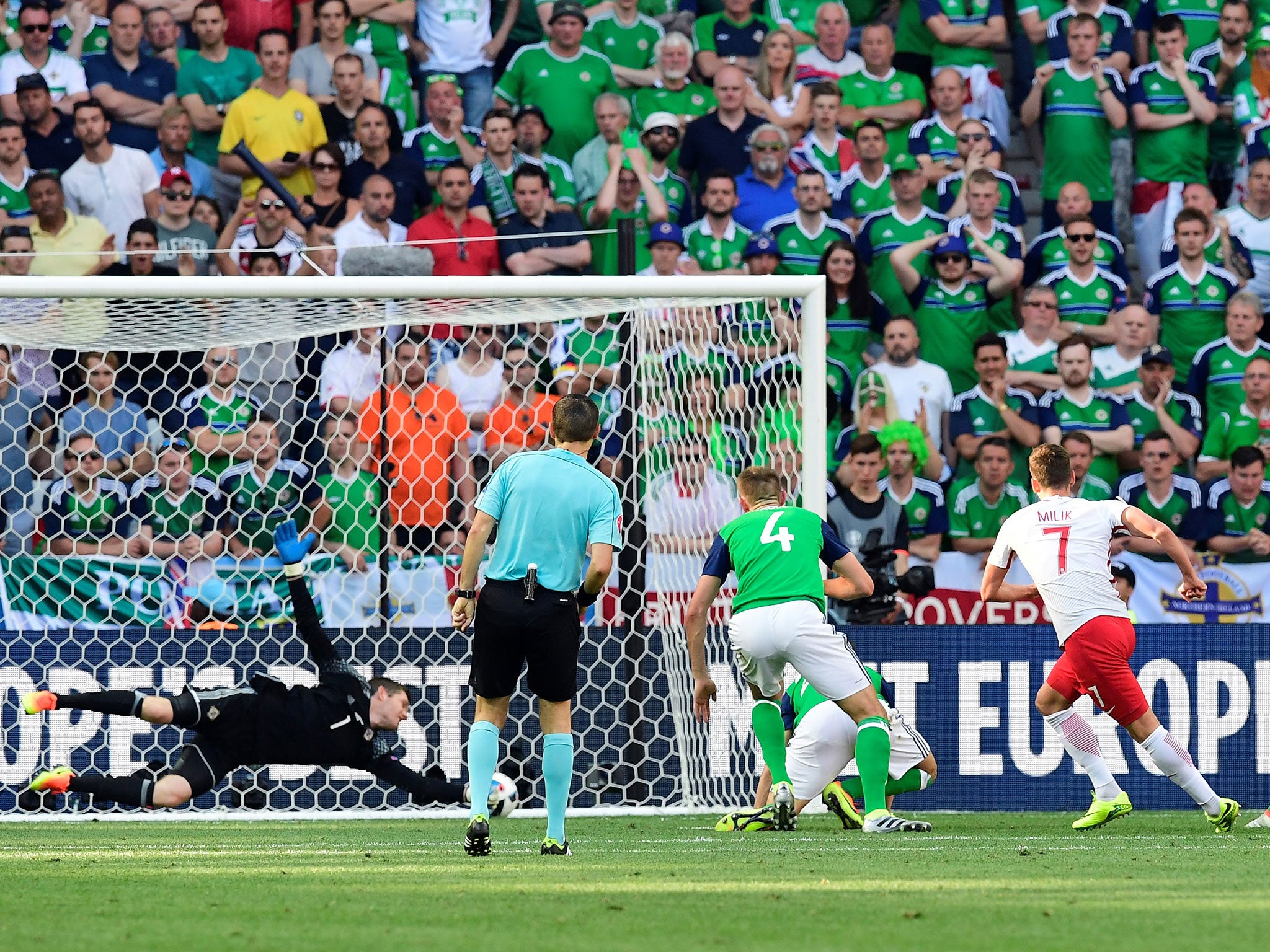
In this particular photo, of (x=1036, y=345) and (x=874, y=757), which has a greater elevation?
(x=1036, y=345)

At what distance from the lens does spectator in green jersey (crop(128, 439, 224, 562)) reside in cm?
1045

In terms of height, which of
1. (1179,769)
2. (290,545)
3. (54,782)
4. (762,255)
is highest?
(762,255)

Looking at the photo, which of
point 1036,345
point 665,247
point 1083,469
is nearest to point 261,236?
point 665,247

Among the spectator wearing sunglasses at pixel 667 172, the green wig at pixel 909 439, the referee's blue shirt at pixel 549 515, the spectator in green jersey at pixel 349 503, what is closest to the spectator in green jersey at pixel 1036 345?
the green wig at pixel 909 439

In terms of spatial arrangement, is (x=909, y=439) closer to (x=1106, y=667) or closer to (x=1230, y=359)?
(x=1230, y=359)

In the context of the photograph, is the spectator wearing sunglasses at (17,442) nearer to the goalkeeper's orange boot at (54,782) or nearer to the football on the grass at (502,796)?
the goalkeeper's orange boot at (54,782)

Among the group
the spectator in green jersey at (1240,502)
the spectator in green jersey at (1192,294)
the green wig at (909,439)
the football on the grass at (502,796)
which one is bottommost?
the football on the grass at (502,796)

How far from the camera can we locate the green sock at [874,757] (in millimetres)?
8086

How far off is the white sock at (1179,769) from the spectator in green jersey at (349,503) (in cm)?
429

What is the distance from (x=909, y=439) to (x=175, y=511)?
4.61 meters

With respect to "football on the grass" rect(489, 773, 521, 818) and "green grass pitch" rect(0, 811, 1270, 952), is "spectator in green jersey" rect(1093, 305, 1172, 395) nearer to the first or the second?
"green grass pitch" rect(0, 811, 1270, 952)

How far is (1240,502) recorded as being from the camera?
12.4 metres

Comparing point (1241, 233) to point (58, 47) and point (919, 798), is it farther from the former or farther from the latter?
point (58, 47)

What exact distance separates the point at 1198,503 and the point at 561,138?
5194mm
